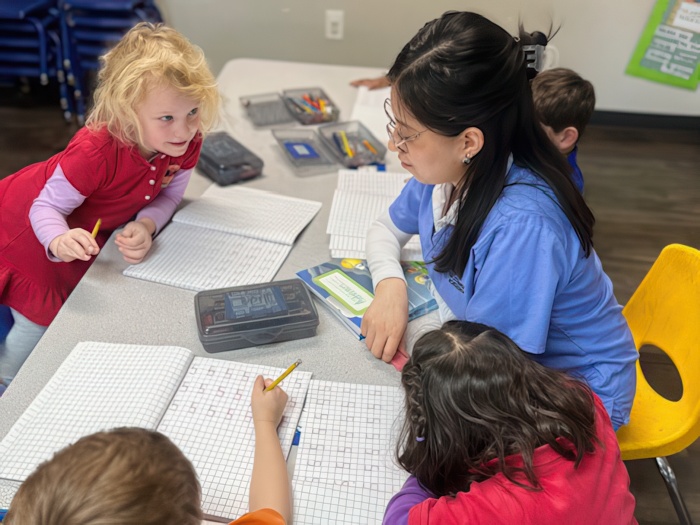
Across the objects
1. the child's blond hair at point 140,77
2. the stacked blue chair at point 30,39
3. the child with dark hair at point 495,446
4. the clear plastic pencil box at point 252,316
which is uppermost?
the child's blond hair at point 140,77

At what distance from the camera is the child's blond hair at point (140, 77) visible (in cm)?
119

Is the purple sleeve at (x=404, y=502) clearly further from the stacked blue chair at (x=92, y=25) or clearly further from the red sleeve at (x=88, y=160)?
the stacked blue chair at (x=92, y=25)

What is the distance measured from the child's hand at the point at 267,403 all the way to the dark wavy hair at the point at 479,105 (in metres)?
0.36

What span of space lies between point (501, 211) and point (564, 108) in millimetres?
846

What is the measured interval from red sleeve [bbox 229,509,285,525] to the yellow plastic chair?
697mm

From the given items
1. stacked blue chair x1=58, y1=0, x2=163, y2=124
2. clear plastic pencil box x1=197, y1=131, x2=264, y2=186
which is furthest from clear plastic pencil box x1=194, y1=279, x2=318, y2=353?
stacked blue chair x1=58, y1=0, x2=163, y2=124

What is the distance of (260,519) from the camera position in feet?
2.51

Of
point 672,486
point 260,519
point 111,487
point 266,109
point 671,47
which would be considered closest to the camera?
point 111,487

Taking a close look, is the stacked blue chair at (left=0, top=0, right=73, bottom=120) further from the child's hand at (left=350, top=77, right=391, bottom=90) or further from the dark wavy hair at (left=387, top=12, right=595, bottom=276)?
the dark wavy hair at (left=387, top=12, right=595, bottom=276)

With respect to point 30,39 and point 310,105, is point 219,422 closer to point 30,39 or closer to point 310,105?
point 310,105

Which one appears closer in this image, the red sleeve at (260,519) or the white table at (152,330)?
the red sleeve at (260,519)

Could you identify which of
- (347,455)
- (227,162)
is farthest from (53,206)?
(347,455)

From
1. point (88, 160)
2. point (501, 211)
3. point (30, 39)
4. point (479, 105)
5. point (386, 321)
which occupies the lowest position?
point (30, 39)

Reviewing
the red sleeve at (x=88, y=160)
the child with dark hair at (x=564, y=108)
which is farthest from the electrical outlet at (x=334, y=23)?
the red sleeve at (x=88, y=160)
